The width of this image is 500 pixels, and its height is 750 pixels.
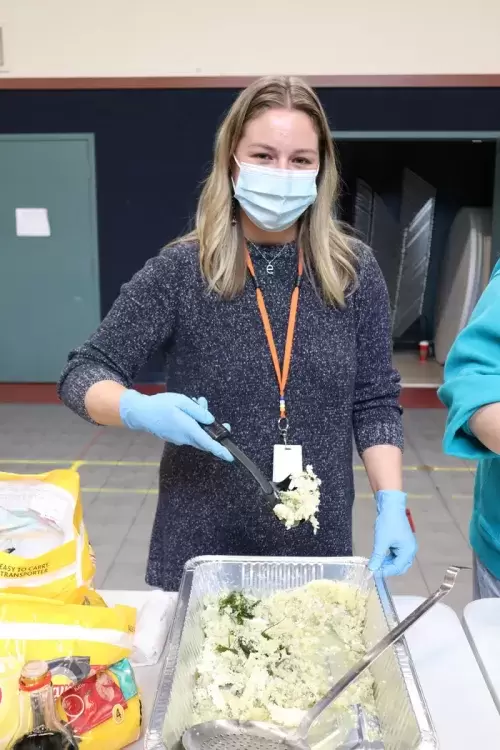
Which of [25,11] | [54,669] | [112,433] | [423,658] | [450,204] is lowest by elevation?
[112,433]

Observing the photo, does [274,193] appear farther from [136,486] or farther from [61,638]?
[136,486]

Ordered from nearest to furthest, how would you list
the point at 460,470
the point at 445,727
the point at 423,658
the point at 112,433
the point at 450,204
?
the point at 445,727, the point at 423,658, the point at 460,470, the point at 112,433, the point at 450,204

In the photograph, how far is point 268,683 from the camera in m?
1.04

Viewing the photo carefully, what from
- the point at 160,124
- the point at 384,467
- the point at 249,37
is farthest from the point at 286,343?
the point at 249,37

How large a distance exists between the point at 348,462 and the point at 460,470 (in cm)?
301

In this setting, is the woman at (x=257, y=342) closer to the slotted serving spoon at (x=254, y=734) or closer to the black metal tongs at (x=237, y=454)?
the black metal tongs at (x=237, y=454)

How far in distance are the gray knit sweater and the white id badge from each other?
0.03 metres

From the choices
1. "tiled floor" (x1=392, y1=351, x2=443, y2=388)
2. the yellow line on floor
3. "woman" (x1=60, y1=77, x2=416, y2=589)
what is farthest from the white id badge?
"tiled floor" (x1=392, y1=351, x2=443, y2=388)

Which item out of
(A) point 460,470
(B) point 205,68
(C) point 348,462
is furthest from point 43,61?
(C) point 348,462

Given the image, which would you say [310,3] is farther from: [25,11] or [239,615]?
[239,615]

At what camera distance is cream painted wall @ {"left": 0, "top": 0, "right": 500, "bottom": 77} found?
5164 mm

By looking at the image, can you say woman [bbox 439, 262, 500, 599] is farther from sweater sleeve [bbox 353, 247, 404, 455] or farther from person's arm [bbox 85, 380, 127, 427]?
person's arm [bbox 85, 380, 127, 427]

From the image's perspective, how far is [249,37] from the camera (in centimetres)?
526

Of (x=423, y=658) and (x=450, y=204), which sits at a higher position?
(x=450, y=204)
